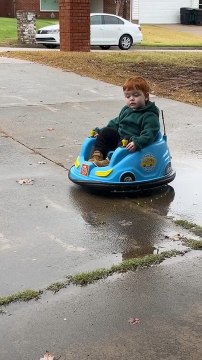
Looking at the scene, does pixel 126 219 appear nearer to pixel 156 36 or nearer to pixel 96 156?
pixel 96 156

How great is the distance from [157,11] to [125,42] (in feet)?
60.6

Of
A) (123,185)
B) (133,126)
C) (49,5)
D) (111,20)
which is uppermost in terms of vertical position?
(49,5)

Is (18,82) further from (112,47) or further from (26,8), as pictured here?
(26,8)

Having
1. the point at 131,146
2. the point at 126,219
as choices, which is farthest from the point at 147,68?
the point at 126,219

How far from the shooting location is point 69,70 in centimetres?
1400

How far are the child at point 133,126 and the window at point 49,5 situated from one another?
1561 inches

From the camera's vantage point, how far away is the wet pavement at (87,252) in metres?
3.19

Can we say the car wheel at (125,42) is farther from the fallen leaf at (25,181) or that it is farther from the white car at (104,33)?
the fallen leaf at (25,181)

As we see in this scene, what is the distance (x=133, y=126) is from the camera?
5.62 m

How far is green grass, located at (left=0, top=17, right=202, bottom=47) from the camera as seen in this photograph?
31.2 m

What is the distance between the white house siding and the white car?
16851 millimetres

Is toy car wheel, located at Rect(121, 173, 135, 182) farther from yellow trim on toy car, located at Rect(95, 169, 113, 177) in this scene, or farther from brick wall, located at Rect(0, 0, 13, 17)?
brick wall, located at Rect(0, 0, 13, 17)

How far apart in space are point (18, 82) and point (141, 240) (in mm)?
8442

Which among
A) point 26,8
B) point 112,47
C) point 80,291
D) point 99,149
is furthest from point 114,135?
point 26,8
